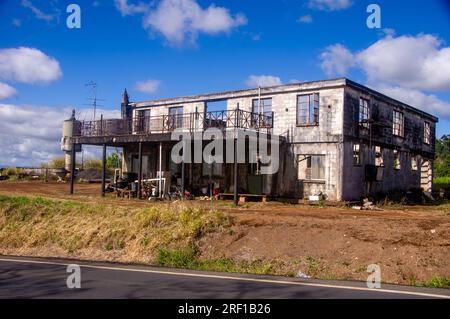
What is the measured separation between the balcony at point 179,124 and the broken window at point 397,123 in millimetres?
7861

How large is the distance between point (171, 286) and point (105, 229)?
322 inches

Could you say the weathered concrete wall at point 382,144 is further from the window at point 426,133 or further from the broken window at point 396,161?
the window at point 426,133

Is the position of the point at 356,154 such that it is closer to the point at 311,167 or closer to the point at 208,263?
the point at 311,167

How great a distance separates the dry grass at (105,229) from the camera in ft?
45.1

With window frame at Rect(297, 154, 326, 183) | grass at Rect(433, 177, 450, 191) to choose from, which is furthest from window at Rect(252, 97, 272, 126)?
grass at Rect(433, 177, 450, 191)

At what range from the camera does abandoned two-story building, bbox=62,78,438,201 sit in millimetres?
22656

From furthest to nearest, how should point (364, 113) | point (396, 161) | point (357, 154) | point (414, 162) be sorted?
point (414, 162) < point (396, 161) < point (364, 113) < point (357, 154)

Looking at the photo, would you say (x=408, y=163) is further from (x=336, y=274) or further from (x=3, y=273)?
(x=3, y=273)

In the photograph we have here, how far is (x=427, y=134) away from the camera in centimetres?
3189

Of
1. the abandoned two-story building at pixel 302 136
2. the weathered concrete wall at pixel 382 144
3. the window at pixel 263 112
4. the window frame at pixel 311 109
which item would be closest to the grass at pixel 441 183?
the weathered concrete wall at pixel 382 144

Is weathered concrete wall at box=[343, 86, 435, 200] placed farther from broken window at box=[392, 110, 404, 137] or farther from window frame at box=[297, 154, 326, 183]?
window frame at box=[297, 154, 326, 183]

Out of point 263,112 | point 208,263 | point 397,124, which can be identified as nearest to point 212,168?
point 263,112

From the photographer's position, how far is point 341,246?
38.7ft
